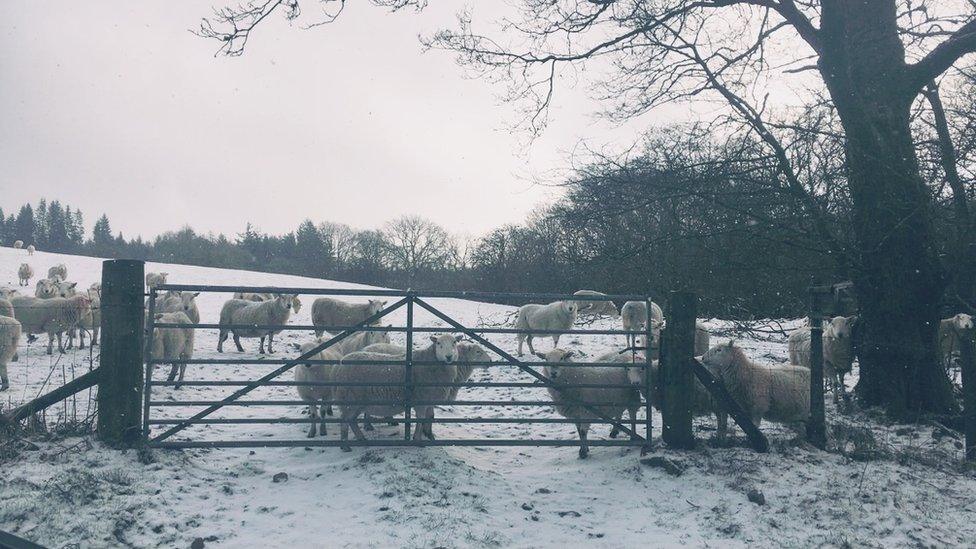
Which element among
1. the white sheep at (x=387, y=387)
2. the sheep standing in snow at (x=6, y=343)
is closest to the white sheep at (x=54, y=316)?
the sheep standing in snow at (x=6, y=343)

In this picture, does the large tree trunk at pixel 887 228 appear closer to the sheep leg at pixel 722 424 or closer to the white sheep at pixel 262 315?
the sheep leg at pixel 722 424

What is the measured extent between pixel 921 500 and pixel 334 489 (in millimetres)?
5273

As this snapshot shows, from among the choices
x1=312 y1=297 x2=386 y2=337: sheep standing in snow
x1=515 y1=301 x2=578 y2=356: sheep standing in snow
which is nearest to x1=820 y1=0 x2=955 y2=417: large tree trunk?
x1=515 y1=301 x2=578 y2=356: sheep standing in snow

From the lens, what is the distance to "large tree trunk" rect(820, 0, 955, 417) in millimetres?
8430

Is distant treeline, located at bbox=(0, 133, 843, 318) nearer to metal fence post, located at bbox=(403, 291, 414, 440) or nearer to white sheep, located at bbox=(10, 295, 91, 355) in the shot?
metal fence post, located at bbox=(403, 291, 414, 440)

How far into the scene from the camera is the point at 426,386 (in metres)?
6.87

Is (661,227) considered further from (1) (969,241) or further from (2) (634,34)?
(1) (969,241)

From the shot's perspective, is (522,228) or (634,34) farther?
(522,228)

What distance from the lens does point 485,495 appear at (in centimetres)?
587

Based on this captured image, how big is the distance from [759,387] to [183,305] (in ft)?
39.8

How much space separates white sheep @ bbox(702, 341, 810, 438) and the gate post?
0.55 metres

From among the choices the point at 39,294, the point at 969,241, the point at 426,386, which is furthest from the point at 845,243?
the point at 39,294

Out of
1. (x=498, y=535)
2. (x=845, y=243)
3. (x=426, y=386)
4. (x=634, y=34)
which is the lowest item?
(x=498, y=535)

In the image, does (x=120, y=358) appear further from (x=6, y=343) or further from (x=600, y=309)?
(x=600, y=309)
